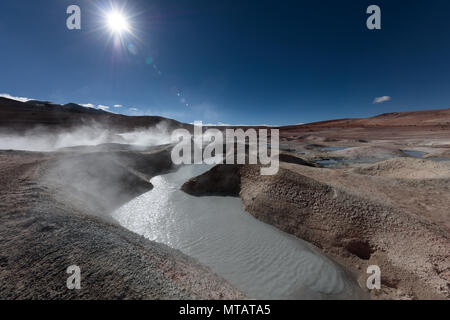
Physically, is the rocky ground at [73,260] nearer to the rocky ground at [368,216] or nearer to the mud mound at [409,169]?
the rocky ground at [368,216]

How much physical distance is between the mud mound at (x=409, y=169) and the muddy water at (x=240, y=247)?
8.37 meters

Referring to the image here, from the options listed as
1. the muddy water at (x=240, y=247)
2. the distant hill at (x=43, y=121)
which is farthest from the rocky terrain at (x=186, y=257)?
the distant hill at (x=43, y=121)

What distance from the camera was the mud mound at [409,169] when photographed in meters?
8.41

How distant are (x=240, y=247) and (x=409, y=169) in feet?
36.6

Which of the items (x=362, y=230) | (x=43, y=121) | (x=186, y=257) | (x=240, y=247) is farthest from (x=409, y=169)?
(x=43, y=121)

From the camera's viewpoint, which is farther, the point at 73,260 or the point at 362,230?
the point at 362,230

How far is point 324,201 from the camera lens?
5.84 meters

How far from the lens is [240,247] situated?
5.05 m

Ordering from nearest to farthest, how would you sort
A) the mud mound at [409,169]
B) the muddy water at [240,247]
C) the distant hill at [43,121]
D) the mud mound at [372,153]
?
the muddy water at [240,247], the mud mound at [409,169], the mud mound at [372,153], the distant hill at [43,121]

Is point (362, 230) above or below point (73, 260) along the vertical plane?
below

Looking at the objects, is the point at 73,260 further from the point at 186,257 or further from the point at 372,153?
the point at 372,153

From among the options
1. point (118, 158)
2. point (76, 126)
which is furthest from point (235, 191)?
point (76, 126)
